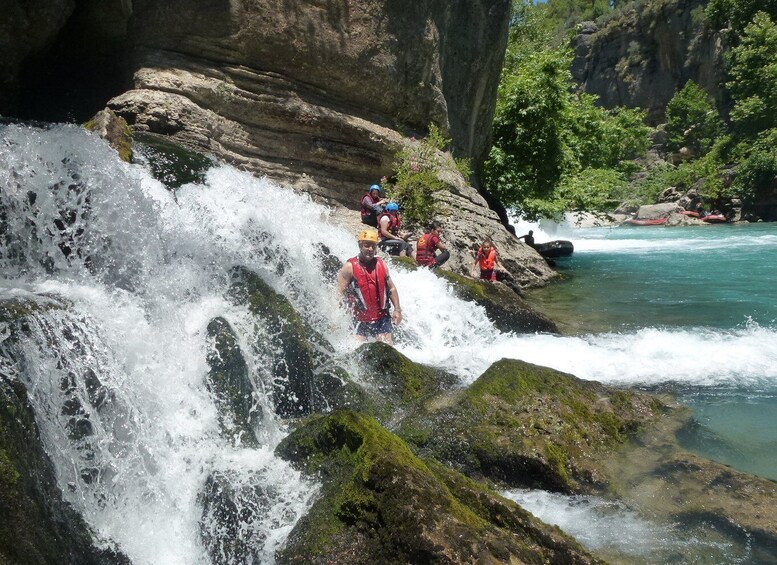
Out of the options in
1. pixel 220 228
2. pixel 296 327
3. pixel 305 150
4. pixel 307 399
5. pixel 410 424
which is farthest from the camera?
pixel 305 150

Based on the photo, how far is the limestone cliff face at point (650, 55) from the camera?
5347 cm

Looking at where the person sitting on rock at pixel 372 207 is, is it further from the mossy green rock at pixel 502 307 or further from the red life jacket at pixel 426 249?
the mossy green rock at pixel 502 307

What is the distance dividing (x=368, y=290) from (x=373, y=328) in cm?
44

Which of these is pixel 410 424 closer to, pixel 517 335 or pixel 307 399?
pixel 307 399

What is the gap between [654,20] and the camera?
58.0 meters

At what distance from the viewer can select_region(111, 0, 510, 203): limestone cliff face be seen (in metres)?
11.5

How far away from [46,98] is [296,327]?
307 inches

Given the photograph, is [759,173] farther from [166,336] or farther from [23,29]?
[166,336]

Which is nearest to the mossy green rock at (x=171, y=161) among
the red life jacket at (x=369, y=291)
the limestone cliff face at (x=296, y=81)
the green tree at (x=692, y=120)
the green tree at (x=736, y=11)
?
the limestone cliff face at (x=296, y=81)

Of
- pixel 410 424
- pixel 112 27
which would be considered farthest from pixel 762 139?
pixel 410 424

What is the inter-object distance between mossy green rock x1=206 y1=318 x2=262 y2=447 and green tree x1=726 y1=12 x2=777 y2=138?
→ 40.1 meters

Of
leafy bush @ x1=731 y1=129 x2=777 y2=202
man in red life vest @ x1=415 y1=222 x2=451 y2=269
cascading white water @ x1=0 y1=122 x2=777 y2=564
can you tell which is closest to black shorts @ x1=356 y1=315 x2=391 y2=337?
cascading white water @ x1=0 y1=122 x2=777 y2=564

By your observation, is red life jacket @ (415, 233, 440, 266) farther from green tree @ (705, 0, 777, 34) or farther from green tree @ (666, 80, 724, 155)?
green tree @ (666, 80, 724, 155)

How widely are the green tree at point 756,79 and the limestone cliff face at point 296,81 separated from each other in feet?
96.3
